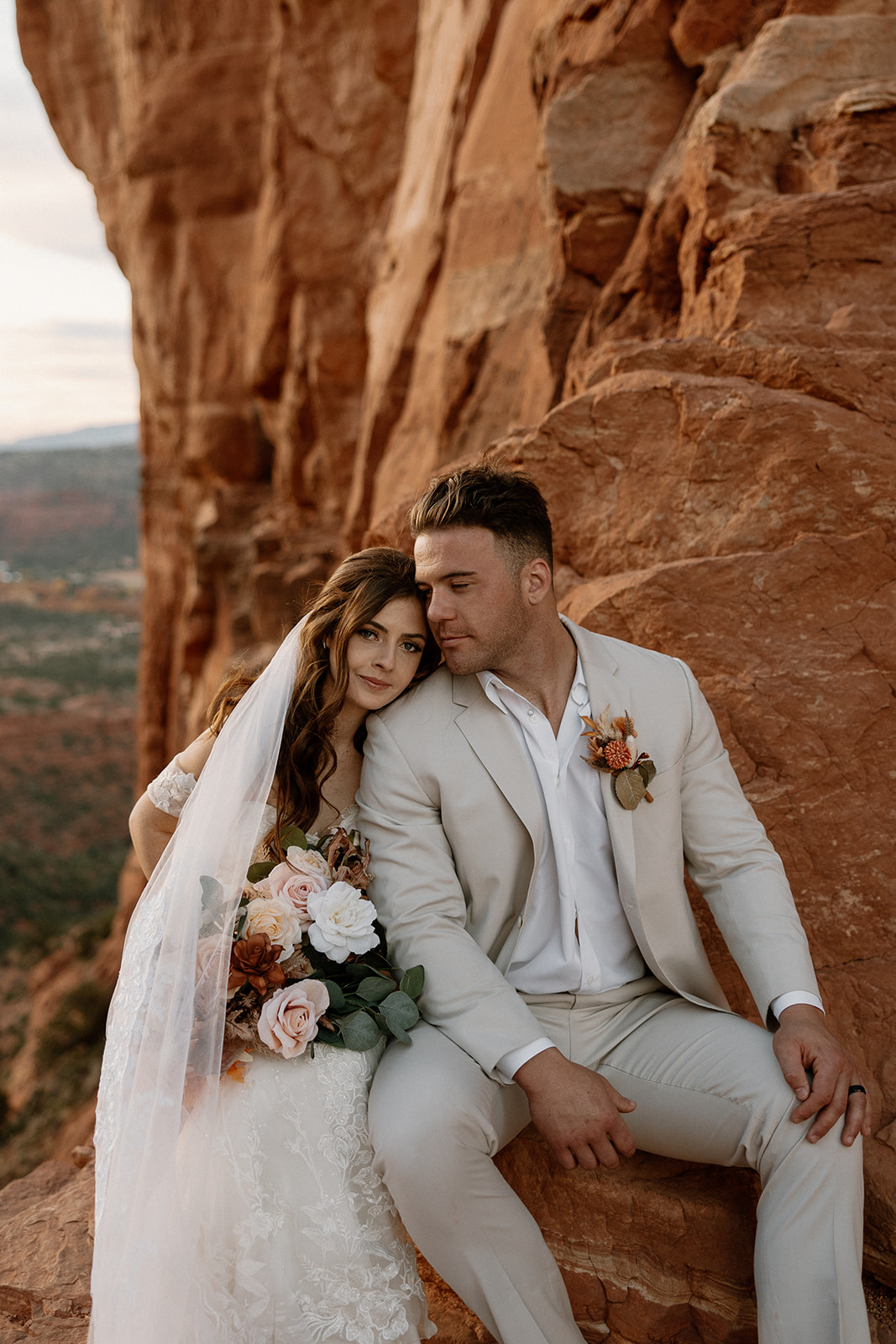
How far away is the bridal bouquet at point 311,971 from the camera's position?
2.42 meters

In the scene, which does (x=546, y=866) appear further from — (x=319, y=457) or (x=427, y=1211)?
(x=319, y=457)

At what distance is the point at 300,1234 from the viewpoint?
2318 mm

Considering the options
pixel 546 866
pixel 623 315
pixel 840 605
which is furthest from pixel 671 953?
pixel 623 315

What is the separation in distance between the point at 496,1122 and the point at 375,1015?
39 cm

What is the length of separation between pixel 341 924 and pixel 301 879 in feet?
0.63

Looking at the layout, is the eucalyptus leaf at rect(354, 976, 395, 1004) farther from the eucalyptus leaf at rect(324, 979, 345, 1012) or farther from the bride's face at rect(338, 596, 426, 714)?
the bride's face at rect(338, 596, 426, 714)

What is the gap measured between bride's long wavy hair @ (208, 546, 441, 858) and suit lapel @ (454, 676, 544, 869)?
27cm

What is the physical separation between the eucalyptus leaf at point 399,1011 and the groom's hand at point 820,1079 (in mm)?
876

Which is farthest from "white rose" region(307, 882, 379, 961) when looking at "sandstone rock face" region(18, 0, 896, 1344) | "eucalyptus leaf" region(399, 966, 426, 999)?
"sandstone rock face" region(18, 0, 896, 1344)

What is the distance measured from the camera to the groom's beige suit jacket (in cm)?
260

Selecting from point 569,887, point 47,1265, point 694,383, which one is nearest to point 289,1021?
point 569,887

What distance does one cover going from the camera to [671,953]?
2.69m

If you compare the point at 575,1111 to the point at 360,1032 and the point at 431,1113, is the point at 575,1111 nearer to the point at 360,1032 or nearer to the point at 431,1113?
the point at 431,1113

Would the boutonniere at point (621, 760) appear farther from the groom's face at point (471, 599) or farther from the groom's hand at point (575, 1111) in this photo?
the groom's hand at point (575, 1111)
